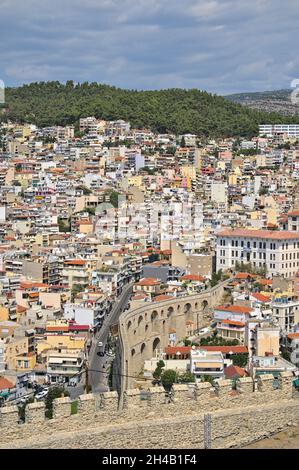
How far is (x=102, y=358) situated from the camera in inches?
817

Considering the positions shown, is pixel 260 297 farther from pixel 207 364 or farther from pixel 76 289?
pixel 76 289

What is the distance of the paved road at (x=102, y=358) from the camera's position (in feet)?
59.5

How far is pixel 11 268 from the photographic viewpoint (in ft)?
96.4

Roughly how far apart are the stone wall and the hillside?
3009 inches

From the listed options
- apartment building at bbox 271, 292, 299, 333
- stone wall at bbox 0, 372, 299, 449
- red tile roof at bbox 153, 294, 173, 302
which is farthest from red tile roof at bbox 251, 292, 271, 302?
stone wall at bbox 0, 372, 299, 449

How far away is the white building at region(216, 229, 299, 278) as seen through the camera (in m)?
27.8

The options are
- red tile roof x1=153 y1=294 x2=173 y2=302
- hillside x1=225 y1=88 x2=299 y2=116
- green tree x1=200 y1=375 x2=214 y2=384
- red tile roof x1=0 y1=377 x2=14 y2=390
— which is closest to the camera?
green tree x1=200 y1=375 x2=214 y2=384

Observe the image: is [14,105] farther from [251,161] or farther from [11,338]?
[11,338]

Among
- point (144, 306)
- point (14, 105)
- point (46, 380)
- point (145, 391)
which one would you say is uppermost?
point (14, 105)

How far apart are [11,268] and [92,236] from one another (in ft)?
18.0

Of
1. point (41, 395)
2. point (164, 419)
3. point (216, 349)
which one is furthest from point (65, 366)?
point (164, 419)

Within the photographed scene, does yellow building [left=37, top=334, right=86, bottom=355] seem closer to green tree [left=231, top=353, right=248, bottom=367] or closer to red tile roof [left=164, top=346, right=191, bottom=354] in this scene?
red tile roof [left=164, top=346, right=191, bottom=354]

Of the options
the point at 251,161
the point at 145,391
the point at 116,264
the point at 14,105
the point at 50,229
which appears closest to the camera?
the point at 145,391

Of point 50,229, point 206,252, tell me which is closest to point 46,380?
point 206,252
